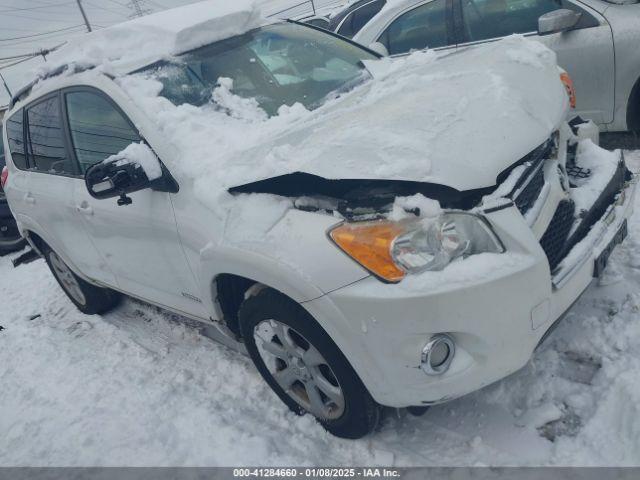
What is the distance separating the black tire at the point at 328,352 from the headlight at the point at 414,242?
397 millimetres

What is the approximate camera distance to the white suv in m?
1.95

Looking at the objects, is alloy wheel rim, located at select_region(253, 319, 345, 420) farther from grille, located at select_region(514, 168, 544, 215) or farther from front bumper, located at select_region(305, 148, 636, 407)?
grille, located at select_region(514, 168, 544, 215)

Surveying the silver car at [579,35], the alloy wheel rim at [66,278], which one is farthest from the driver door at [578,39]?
the alloy wheel rim at [66,278]

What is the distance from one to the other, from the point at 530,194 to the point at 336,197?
2.60ft

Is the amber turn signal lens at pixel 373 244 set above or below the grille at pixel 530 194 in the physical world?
above

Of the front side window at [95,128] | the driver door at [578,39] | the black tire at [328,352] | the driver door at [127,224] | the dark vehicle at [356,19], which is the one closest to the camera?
the black tire at [328,352]

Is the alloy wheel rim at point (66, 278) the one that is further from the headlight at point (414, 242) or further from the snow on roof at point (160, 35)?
the headlight at point (414, 242)

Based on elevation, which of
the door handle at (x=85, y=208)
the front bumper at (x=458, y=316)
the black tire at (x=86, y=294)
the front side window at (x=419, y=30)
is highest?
the front side window at (x=419, y=30)

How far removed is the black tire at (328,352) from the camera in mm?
2162

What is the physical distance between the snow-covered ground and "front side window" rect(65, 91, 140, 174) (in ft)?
4.45

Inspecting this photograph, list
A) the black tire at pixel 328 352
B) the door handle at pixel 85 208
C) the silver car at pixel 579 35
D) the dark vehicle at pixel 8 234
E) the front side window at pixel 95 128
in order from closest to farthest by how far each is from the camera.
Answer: the black tire at pixel 328 352 < the front side window at pixel 95 128 < the door handle at pixel 85 208 < the silver car at pixel 579 35 < the dark vehicle at pixel 8 234

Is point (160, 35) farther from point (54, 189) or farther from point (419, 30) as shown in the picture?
point (419, 30)

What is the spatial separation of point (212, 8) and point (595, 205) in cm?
257

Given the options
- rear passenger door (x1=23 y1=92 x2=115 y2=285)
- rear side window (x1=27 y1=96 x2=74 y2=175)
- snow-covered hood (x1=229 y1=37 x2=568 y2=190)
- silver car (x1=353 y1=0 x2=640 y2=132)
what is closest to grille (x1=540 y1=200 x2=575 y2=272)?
snow-covered hood (x1=229 y1=37 x2=568 y2=190)
